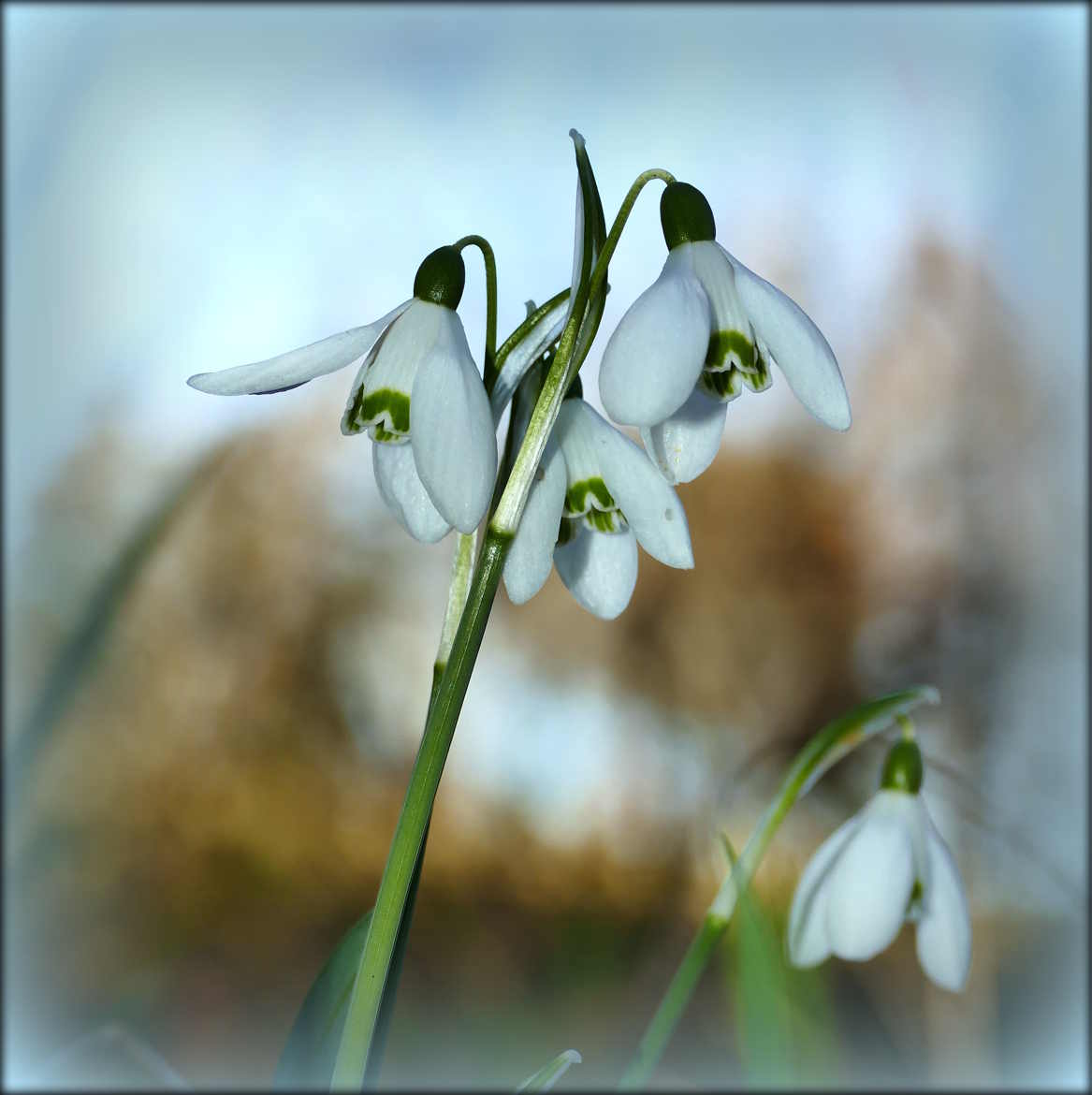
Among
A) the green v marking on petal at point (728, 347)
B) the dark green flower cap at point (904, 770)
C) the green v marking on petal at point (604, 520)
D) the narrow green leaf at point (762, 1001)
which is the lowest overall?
the narrow green leaf at point (762, 1001)

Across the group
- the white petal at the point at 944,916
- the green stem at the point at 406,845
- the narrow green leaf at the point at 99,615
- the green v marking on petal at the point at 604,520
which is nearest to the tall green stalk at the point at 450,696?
the green stem at the point at 406,845

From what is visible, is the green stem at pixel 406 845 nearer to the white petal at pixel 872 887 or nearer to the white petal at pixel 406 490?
the white petal at pixel 406 490

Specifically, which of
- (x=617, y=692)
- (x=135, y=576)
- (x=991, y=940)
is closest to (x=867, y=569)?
(x=617, y=692)

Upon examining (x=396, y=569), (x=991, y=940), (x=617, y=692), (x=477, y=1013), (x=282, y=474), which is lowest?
(x=477, y=1013)

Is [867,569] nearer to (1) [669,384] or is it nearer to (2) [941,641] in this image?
(2) [941,641]

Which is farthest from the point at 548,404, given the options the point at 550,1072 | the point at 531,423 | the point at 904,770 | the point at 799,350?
the point at 904,770

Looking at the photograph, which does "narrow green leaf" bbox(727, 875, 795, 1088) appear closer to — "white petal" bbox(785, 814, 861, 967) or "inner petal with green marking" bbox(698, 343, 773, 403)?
"white petal" bbox(785, 814, 861, 967)

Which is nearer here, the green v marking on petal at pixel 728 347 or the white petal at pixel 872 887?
the green v marking on petal at pixel 728 347
